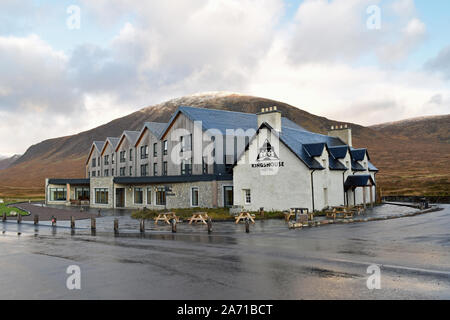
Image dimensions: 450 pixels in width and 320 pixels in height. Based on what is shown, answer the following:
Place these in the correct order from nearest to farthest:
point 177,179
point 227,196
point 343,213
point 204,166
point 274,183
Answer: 1. point 343,213
2. point 274,183
3. point 227,196
4. point 177,179
5. point 204,166

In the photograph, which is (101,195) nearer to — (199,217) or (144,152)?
(144,152)

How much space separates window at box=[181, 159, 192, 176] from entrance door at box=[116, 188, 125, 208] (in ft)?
39.5

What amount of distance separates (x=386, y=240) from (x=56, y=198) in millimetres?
58391

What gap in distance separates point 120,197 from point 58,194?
17.2 m

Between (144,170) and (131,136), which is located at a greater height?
(131,136)

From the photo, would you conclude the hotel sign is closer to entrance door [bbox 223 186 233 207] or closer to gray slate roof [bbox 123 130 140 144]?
entrance door [bbox 223 186 233 207]

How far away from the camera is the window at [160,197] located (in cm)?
4421

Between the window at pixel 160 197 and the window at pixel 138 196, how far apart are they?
4.01 m

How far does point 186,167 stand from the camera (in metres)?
45.2

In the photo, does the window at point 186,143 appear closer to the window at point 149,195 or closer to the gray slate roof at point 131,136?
the window at point 149,195

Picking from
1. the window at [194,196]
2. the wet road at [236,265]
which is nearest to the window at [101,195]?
the window at [194,196]

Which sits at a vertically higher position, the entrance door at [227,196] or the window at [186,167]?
the window at [186,167]

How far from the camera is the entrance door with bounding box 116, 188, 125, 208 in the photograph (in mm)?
52138

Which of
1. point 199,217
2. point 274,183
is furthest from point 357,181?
point 199,217
